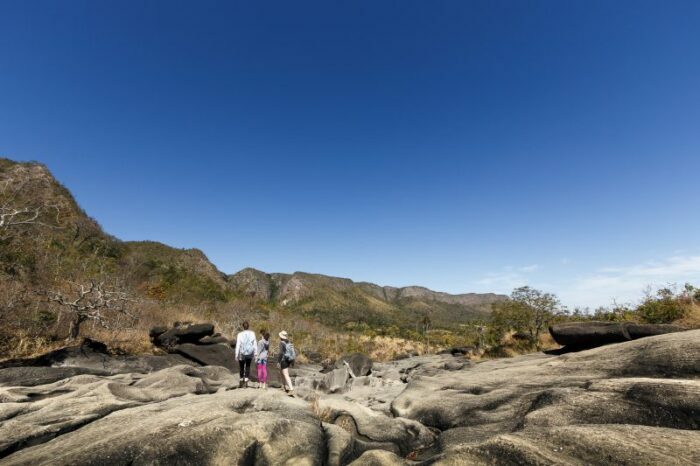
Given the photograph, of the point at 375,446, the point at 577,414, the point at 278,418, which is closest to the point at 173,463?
the point at 278,418

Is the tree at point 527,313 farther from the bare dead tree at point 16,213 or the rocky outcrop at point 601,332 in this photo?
the bare dead tree at point 16,213

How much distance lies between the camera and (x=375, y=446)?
952cm

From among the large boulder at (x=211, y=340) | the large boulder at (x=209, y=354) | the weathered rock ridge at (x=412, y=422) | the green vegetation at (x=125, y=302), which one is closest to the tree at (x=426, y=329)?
the green vegetation at (x=125, y=302)

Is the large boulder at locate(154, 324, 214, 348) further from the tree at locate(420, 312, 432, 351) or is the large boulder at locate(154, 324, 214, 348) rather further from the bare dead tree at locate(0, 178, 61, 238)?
the tree at locate(420, 312, 432, 351)

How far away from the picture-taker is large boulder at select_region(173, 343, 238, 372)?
28.5 meters

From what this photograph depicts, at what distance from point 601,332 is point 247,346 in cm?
1698

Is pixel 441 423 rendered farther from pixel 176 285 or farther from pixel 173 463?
pixel 176 285

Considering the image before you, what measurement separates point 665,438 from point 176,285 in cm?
6064

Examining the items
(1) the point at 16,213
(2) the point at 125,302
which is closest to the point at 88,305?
(2) the point at 125,302

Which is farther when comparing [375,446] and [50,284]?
[50,284]

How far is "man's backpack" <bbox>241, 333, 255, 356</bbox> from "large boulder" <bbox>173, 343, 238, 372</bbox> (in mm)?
14085

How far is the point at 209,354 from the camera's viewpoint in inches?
1152

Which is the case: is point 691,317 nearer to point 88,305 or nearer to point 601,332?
point 601,332

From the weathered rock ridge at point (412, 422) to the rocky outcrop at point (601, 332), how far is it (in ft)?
11.0
